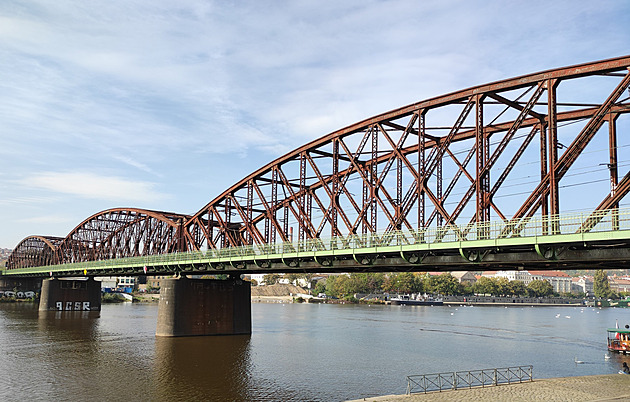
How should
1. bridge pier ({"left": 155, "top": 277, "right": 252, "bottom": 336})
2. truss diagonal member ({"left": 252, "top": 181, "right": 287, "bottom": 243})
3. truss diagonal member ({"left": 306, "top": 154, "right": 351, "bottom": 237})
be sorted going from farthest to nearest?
1. bridge pier ({"left": 155, "top": 277, "right": 252, "bottom": 336})
2. truss diagonal member ({"left": 252, "top": 181, "right": 287, "bottom": 243})
3. truss diagonal member ({"left": 306, "top": 154, "right": 351, "bottom": 237})

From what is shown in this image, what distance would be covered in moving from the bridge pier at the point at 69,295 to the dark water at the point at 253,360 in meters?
32.0

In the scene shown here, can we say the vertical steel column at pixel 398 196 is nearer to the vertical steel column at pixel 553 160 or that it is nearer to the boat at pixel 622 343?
the vertical steel column at pixel 553 160

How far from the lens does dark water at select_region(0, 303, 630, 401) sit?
38.4m

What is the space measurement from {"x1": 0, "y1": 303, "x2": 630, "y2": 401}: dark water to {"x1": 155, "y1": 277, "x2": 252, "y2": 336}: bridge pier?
2.34 meters

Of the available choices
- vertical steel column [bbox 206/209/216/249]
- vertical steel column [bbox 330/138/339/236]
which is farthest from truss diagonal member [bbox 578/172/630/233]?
vertical steel column [bbox 206/209/216/249]

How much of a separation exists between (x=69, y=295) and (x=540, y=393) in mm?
108150

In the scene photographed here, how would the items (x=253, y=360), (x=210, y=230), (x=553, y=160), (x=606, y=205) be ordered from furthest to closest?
(x=210, y=230)
(x=253, y=360)
(x=553, y=160)
(x=606, y=205)

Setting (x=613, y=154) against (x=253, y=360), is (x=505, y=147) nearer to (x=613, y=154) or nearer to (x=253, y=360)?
(x=613, y=154)

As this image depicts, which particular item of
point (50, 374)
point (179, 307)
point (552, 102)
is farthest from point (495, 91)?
point (179, 307)

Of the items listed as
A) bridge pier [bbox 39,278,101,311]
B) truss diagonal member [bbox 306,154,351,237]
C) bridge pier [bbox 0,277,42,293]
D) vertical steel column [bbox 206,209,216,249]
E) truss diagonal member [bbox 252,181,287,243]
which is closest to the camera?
truss diagonal member [bbox 306,154,351,237]

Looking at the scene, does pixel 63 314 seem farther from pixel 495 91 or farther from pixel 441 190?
pixel 495 91

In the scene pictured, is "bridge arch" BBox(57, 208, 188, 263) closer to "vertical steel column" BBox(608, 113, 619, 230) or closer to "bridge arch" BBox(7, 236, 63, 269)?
"bridge arch" BBox(7, 236, 63, 269)

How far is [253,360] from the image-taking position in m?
51.2

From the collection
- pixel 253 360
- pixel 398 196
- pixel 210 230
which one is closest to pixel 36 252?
pixel 210 230
